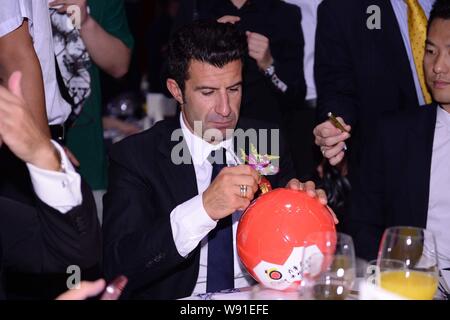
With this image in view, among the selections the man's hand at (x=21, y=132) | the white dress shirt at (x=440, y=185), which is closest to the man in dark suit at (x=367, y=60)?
the white dress shirt at (x=440, y=185)

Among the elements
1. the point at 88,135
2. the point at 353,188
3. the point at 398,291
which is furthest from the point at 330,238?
the point at 88,135

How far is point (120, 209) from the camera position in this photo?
2.20 m

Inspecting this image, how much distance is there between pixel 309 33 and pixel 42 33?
1.71 meters

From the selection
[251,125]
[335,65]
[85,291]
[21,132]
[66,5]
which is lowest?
[85,291]

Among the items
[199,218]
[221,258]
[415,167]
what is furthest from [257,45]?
[199,218]

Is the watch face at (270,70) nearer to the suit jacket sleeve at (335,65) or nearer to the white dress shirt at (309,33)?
the suit jacket sleeve at (335,65)

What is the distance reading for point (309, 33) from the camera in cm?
368

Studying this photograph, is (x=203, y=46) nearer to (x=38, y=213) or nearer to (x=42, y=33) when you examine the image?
(x=42, y=33)

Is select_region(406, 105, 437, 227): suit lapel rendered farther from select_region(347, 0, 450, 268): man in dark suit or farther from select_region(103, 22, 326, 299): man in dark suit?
select_region(103, 22, 326, 299): man in dark suit

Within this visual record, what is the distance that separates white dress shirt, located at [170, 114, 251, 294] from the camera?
1.95 meters

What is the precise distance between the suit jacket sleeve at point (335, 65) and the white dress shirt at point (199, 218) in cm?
75

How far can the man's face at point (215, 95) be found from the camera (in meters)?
2.35

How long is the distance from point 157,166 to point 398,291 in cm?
103
